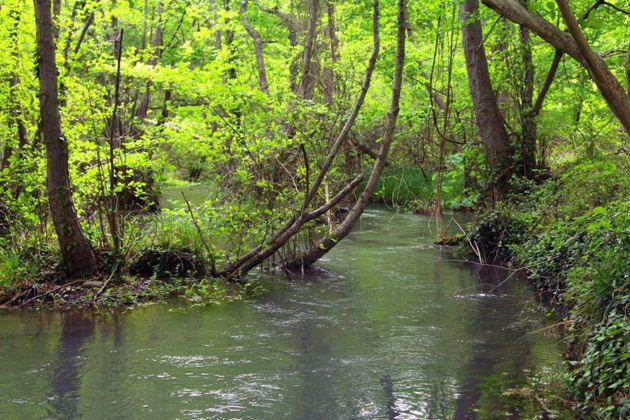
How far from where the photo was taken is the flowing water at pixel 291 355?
569cm

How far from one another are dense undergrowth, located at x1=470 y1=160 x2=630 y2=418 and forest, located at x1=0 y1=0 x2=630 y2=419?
3 centimetres

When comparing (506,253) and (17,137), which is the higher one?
(17,137)

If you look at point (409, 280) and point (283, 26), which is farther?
point (283, 26)

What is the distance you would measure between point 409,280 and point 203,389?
534 centimetres

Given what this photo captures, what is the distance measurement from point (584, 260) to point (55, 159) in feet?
22.8

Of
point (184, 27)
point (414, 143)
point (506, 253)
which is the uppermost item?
point (184, 27)

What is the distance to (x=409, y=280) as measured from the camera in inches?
421

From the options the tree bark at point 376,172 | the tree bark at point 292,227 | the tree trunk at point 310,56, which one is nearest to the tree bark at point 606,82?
the tree bark at point 376,172

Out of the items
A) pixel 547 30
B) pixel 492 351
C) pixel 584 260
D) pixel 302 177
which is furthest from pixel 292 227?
pixel 547 30

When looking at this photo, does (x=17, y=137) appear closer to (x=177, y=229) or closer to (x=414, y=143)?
(x=177, y=229)

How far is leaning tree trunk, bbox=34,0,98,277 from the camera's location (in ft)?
28.8

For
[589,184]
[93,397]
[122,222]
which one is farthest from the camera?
[122,222]

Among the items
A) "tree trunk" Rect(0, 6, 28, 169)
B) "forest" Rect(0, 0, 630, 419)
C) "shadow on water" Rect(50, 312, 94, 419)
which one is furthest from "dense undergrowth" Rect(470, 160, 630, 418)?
"tree trunk" Rect(0, 6, 28, 169)

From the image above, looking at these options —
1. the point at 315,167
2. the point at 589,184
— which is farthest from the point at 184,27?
the point at 589,184
